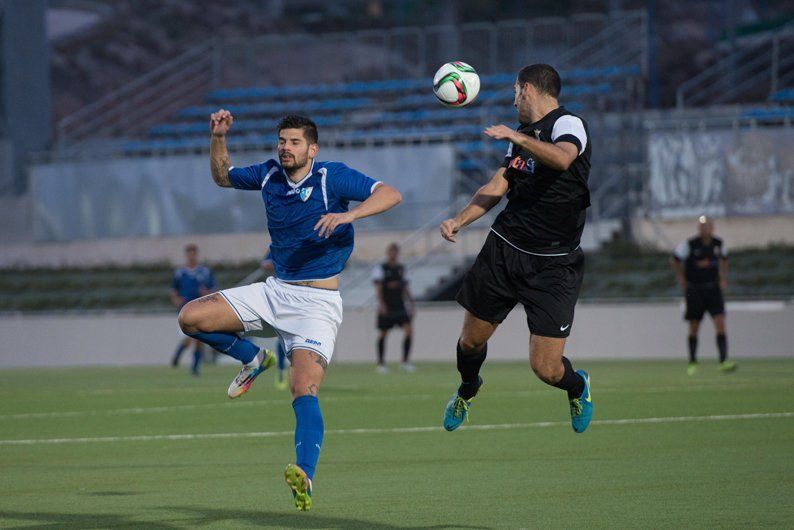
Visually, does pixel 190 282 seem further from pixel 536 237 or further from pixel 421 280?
pixel 536 237

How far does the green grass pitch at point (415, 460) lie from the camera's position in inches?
320

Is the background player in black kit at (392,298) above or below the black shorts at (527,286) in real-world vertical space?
below

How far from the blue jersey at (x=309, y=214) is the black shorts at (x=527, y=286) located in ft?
3.12

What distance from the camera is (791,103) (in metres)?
32.3

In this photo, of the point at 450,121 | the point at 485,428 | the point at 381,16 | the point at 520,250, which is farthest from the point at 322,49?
the point at 520,250

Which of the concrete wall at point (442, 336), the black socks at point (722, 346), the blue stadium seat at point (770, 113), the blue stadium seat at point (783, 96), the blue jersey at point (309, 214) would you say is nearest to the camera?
the blue jersey at point (309, 214)

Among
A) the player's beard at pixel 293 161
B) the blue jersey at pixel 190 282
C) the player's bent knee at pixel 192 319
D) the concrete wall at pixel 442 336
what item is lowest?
the concrete wall at pixel 442 336

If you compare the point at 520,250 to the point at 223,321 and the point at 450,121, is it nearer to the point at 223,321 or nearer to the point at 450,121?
the point at 223,321

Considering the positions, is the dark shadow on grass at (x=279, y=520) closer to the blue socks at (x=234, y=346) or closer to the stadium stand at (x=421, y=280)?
the blue socks at (x=234, y=346)

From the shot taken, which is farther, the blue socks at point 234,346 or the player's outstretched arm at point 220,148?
the blue socks at point 234,346

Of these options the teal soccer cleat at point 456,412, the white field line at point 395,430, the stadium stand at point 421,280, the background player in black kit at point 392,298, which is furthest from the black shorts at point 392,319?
the teal soccer cleat at point 456,412

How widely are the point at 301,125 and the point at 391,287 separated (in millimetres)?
16549

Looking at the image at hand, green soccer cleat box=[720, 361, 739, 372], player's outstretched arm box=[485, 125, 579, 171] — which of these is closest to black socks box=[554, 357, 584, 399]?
player's outstretched arm box=[485, 125, 579, 171]

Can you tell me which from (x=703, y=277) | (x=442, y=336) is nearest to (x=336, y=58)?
(x=442, y=336)
